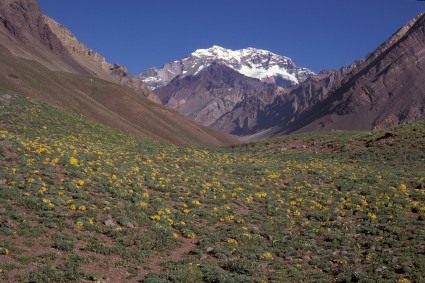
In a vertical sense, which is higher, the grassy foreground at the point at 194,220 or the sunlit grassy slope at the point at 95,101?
the sunlit grassy slope at the point at 95,101

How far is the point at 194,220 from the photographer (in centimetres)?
1903

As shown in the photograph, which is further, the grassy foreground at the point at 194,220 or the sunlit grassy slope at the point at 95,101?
the sunlit grassy slope at the point at 95,101

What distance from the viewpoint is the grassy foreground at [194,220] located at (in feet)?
45.1

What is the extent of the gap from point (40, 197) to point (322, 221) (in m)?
12.7

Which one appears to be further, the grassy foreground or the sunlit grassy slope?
the sunlit grassy slope

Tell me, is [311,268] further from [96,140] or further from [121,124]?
[121,124]

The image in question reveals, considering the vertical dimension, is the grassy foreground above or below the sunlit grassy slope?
below

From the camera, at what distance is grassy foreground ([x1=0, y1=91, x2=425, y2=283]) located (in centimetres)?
1376

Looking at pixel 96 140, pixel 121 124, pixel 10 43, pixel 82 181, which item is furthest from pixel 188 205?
pixel 10 43

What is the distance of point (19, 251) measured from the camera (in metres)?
13.0

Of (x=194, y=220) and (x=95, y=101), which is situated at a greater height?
(x=95, y=101)

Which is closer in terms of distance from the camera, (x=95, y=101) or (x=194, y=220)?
(x=194, y=220)

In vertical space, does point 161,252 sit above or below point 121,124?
below

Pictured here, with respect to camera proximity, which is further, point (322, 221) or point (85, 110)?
point (85, 110)
